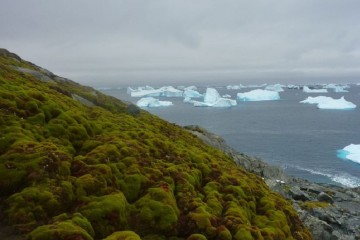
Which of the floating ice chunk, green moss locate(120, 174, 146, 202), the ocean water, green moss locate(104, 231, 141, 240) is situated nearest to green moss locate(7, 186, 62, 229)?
green moss locate(104, 231, 141, 240)

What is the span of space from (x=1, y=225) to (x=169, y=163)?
9.65 m

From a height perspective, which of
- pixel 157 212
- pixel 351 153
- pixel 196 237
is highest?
pixel 157 212

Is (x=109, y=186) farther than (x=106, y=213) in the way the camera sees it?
Yes

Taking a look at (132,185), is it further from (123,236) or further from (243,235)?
(243,235)

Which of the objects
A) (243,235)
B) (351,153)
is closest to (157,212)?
(243,235)

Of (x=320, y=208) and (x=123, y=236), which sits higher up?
(x=123, y=236)

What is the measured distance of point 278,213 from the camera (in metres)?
20.2

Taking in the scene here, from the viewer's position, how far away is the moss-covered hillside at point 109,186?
567 inches

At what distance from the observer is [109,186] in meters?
16.8

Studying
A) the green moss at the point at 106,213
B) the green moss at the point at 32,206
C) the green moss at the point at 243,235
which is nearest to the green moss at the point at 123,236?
the green moss at the point at 106,213

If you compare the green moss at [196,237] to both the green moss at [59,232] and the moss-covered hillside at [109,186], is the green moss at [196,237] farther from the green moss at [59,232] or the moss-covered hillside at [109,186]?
the green moss at [59,232]

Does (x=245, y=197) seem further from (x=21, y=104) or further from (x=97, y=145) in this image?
(x=21, y=104)

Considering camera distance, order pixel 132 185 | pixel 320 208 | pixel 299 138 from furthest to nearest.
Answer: pixel 299 138, pixel 320 208, pixel 132 185

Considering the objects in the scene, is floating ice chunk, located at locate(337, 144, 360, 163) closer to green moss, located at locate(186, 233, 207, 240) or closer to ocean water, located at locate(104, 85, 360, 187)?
ocean water, located at locate(104, 85, 360, 187)
